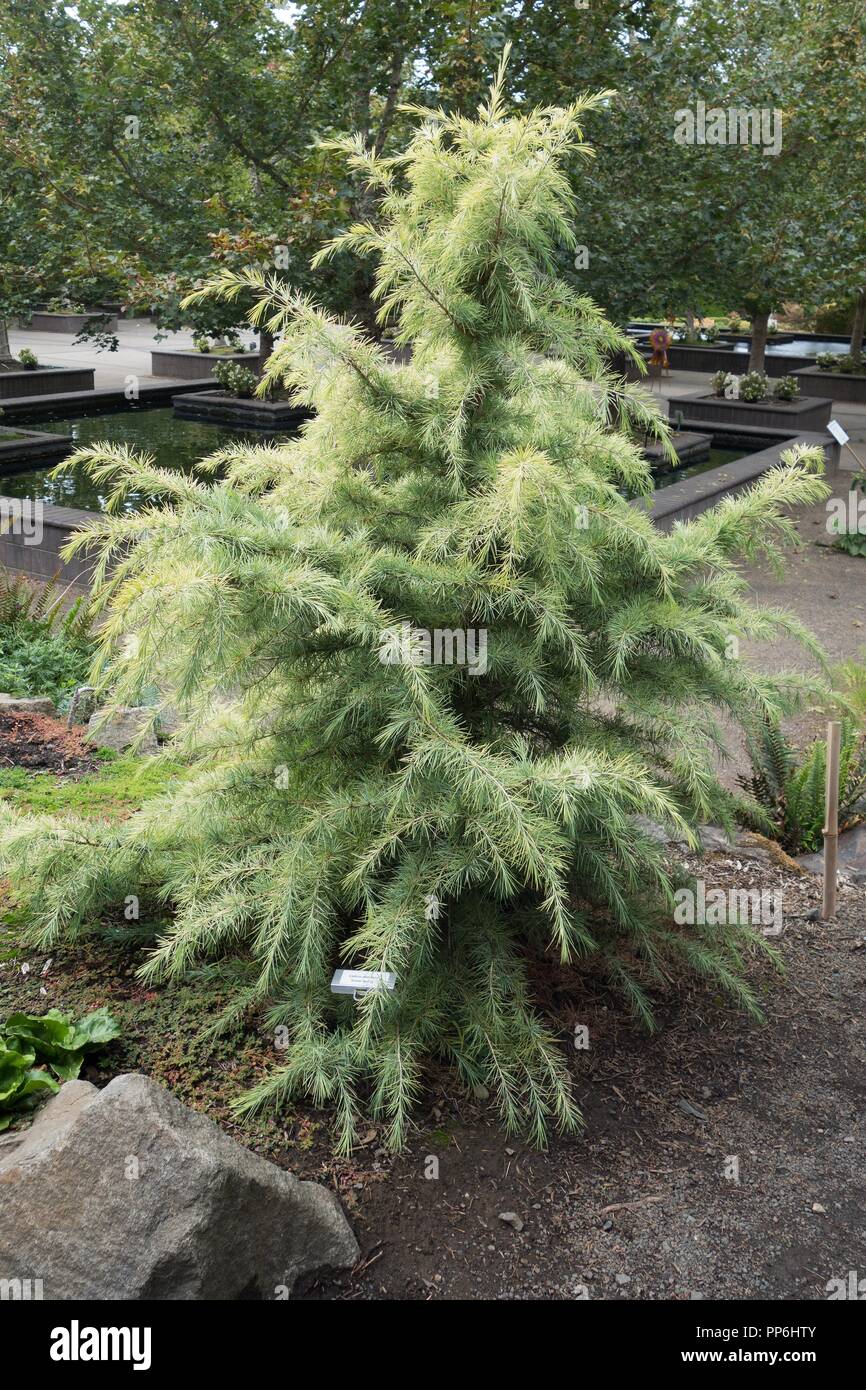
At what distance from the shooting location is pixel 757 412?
19359 millimetres

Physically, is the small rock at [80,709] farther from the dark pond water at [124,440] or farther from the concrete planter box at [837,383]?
the concrete planter box at [837,383]

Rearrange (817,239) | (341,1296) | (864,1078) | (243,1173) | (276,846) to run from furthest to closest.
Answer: (817,239)
(864,1078)
(276,846)
(341,1296)
(243,1173)

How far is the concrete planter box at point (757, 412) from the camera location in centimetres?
1922

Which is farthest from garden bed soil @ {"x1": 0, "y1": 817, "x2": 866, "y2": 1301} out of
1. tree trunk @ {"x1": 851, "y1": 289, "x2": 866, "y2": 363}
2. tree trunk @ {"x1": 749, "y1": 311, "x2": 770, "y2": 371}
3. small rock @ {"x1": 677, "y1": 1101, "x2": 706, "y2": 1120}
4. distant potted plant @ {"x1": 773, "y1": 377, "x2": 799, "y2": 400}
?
tree trunk @ {"x1": 851, "y1": 289, "x2": 866, "y2": 363}

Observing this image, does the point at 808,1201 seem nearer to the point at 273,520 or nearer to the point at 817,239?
the point at 273,520

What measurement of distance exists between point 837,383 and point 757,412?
7.12 metres

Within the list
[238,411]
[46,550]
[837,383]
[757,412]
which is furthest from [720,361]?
[46,550]

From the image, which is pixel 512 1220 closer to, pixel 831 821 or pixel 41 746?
pixel 831 821

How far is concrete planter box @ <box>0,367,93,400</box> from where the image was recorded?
20297 millimetres

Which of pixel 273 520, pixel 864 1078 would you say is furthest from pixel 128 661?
pixel 864 1078

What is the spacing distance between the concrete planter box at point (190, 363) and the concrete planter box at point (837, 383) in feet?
38.5

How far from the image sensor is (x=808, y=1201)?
3467 millimetres

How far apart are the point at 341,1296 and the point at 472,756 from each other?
1484mm

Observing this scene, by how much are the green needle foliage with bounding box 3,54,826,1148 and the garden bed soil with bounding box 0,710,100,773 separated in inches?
69.3
